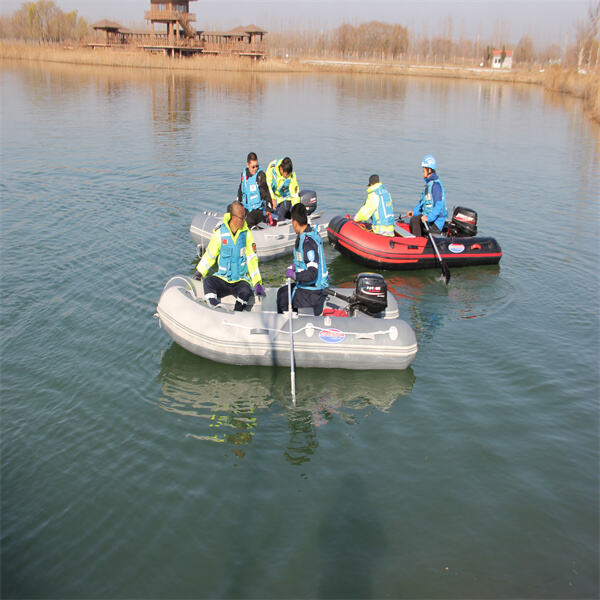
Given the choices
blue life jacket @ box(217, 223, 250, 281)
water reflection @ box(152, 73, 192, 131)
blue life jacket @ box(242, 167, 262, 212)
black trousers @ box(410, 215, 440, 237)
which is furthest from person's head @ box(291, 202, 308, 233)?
water reflection @ box(152, 73, 192, 131)

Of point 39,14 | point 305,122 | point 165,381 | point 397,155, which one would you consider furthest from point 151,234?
point 39,14

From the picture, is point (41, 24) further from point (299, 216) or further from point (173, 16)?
point (299, 216)

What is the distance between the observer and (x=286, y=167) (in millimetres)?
11023

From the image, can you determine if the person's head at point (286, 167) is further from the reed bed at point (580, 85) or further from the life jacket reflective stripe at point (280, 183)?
the reed bed at point (580, 85)

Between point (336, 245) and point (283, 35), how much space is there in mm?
93770

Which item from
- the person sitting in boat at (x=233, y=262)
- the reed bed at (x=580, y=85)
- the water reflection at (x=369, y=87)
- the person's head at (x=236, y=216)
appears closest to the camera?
the person's head at (x=236, y=216)

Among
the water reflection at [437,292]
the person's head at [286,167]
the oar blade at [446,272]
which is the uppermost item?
the person's head at [286,167]

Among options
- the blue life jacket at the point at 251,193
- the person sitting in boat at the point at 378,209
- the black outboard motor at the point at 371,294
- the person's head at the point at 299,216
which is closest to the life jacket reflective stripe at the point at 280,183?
the blue life jacket at the point at 251,193

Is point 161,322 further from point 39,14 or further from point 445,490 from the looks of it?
point 39,14

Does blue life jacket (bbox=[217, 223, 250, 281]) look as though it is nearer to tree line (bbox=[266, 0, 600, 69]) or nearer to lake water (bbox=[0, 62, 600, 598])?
lake water (bbox=[0, 62, 600, 598])

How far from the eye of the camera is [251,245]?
7500 mm

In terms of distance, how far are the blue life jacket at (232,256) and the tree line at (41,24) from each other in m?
84.1

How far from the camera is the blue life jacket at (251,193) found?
35.6 ft

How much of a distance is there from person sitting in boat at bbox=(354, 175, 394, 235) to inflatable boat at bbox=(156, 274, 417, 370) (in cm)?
369
